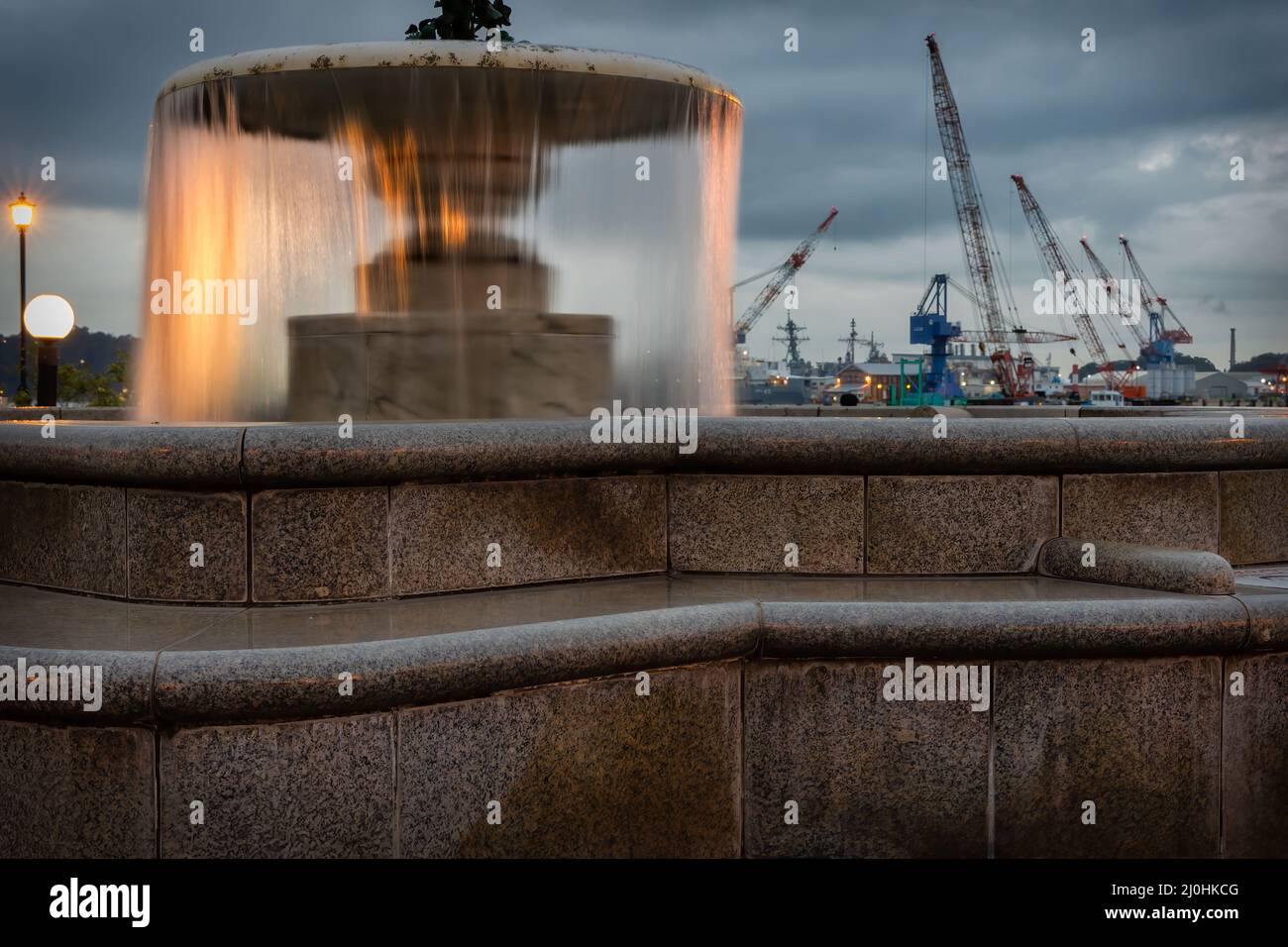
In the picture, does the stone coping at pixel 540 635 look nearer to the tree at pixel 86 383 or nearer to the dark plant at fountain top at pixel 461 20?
the dark plant at fountain top at pixel 461 20

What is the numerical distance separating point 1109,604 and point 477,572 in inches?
108

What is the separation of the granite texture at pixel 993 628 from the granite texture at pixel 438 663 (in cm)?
21

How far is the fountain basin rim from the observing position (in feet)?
27.1

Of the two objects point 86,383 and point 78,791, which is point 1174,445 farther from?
point 86,383

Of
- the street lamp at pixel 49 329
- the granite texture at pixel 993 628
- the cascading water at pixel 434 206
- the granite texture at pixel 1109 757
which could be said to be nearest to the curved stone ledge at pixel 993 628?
the granite texture at pixel 993 628

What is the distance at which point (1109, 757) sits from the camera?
5359 mm

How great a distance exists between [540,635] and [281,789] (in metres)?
1.06

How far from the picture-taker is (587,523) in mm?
6070

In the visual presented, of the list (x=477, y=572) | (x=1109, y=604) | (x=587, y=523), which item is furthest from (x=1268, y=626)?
(x=477, y=572)

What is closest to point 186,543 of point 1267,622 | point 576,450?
point 576,450

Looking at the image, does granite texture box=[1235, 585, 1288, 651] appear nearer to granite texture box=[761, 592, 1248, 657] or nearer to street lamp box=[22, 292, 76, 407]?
granite texture box=[761, 592, 1248, 657]

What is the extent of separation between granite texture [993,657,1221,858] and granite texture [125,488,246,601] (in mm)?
3278

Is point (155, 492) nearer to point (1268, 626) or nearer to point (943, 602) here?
point (943, 602)

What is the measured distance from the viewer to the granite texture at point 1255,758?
5.42 m
